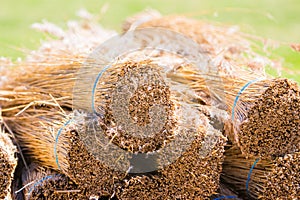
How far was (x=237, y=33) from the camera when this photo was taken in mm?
3822

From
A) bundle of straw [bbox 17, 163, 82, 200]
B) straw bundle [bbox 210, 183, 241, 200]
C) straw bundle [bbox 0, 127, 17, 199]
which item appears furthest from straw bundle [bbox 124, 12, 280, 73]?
straw bundle [bbox 0, 127, 17, 199]

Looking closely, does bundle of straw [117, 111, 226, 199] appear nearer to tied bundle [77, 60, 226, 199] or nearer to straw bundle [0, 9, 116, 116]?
tied bundle [77, 60, 226, 199]

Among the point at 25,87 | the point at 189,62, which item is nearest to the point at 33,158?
the point at 25,87

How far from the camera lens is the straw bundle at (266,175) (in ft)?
8.93

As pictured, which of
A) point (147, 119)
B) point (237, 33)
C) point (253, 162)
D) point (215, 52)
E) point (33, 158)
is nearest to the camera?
point (147, 119)

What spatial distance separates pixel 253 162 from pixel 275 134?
22 centimetres

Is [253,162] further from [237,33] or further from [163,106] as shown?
[237,33]

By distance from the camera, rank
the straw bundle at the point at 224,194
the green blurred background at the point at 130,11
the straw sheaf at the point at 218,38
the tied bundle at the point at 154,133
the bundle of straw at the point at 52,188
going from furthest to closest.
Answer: the green blurred background at the point at 130,11, the straw sheaf at the point at 218,38, the straw bundle at the point at 224,194, the bundle of straw at the point at 52,188, the tied bundle at the point at 154,133

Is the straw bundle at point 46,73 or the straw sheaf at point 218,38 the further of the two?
the straw sheaf at point 218,38

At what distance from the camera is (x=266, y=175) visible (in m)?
2.76

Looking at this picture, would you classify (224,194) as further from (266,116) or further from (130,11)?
(130,11)

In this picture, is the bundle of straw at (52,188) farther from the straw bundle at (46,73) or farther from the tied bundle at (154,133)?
the straw bundle at (46,73)

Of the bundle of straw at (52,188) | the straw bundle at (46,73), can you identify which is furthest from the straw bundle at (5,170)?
the straw bundle at (46,73)

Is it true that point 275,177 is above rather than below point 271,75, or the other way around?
below
